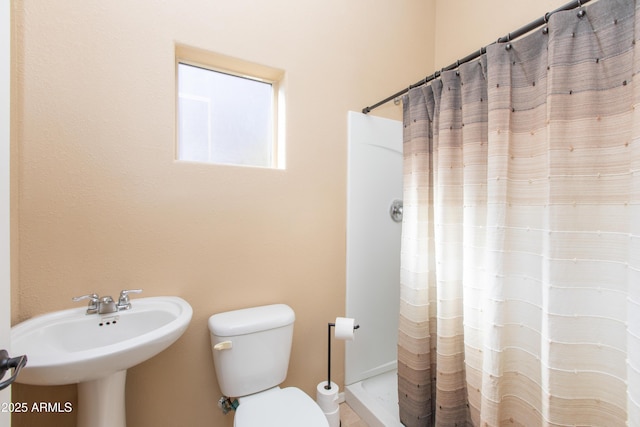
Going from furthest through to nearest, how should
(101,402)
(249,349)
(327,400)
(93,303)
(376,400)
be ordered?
(376,400), (327,400), (249,349), (93,303), (101,402)

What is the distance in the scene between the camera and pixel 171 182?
1296 mm

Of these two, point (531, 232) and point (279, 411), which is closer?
point (531, 232)

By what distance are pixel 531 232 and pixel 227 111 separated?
157cm

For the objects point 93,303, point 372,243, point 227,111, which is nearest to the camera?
point 93,303

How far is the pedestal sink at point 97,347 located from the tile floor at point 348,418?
44.7 inches

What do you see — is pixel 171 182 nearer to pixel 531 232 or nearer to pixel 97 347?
pixel 97 347

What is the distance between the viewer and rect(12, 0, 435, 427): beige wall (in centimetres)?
109

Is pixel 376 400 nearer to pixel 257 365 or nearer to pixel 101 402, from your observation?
pixel 257 365

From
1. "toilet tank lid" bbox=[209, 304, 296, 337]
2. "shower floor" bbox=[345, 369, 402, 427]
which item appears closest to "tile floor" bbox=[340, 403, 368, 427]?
"shower floor" bbox=[345, 369, 402, 427]

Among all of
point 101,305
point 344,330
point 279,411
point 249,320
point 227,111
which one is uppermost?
point 227,111

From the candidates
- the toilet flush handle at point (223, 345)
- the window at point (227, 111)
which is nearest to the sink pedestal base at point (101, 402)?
the toilet flush handle at point (223, 345)

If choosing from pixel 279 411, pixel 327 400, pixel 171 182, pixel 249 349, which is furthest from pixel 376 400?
pixel 171 182

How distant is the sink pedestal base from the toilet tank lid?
0.38m

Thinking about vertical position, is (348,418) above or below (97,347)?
below
